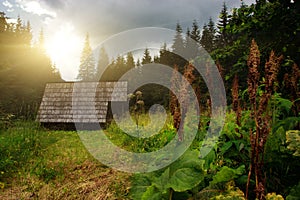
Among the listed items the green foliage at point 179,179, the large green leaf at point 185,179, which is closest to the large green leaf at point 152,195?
the green foliage at point 179,179

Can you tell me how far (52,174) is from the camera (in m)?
4.91

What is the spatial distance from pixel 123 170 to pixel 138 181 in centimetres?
260

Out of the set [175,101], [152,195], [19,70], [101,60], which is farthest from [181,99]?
[101,60]

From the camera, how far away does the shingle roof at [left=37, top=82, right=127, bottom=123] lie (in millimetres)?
12161

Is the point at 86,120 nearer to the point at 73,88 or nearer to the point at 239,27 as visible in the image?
the point at 73,88

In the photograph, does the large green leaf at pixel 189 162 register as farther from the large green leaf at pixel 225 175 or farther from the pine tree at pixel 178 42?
the pine tree at pixel 178 42

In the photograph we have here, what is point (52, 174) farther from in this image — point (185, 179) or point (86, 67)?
point (86, 67)

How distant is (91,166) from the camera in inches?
205

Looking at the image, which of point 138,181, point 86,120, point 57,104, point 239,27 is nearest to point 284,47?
point 239,27

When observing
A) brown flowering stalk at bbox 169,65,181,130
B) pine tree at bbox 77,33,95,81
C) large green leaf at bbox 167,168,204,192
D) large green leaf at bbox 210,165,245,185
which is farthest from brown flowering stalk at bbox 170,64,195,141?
pine tree at bbox 77,33,95,81

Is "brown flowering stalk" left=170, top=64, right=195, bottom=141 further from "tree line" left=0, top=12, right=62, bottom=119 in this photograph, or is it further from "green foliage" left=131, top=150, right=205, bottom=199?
"tree line" left=0, top=12, right=62, bottom=119

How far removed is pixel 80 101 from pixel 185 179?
38.8 feet

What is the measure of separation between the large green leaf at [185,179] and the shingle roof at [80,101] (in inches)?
399

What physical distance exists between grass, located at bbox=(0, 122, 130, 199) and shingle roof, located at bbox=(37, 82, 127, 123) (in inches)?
184
